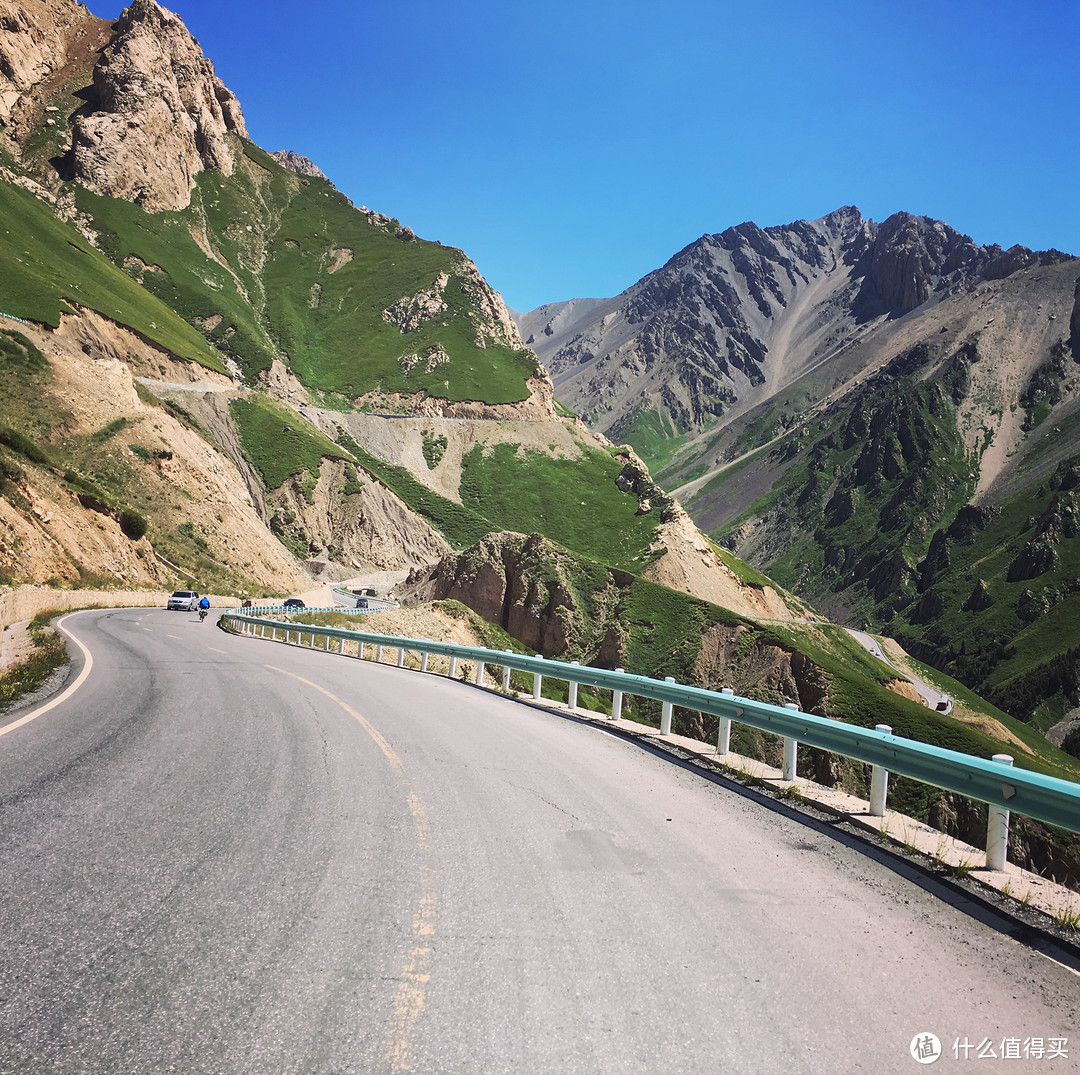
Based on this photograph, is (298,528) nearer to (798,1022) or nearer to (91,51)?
(798,1022)

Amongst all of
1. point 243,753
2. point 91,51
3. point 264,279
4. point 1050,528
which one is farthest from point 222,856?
point 1050,528

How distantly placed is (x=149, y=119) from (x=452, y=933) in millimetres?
181292

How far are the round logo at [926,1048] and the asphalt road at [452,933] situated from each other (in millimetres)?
44

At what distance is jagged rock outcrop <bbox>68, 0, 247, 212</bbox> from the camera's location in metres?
138

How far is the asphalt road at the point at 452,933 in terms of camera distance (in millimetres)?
3414

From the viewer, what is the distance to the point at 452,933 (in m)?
4.46

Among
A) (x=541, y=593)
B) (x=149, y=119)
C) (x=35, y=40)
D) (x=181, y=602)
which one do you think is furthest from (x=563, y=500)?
(x=35, y=40)

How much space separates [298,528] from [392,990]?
88.4 m

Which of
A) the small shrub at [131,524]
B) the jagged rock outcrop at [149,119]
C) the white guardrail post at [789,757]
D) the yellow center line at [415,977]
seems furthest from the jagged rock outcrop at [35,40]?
the yellow center line at [415,977]

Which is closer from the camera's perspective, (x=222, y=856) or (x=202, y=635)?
(x=222, y=856)

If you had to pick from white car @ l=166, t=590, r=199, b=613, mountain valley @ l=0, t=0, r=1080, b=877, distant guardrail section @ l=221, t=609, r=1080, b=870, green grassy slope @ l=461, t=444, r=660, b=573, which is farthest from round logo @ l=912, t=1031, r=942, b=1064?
green grassy slope @ l=461, t=444, r=660, b=573

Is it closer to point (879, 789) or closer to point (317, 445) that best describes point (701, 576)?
point (317, 445)

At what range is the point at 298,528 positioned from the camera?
87625 millimetres

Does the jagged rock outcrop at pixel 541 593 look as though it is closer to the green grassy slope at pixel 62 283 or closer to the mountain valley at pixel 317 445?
the mountain valley at pixel 317 445
